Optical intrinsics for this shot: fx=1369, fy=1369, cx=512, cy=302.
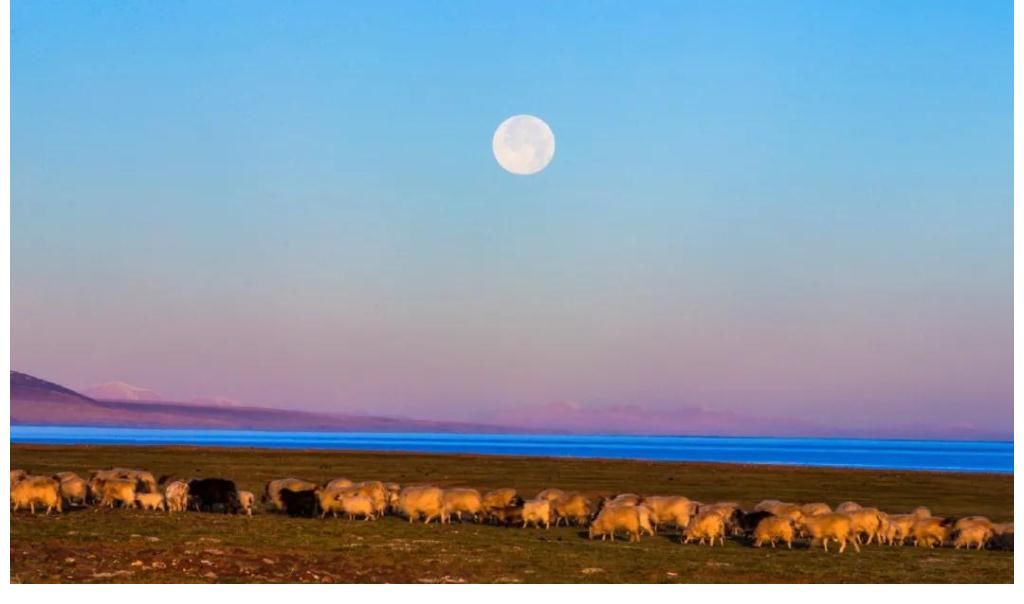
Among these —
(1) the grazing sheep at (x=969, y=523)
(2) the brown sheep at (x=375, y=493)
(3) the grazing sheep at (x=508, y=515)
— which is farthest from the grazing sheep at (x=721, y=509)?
(2) the brown sheep at (x=375, y=493)

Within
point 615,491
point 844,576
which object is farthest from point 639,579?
point 615,491

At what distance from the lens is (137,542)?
24406mm

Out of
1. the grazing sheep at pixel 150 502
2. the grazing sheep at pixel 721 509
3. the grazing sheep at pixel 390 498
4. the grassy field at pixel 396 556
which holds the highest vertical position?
the grazing sheep at pixel 721 509

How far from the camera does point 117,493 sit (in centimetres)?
3097

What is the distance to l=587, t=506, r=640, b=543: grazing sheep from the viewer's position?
26984 millimetres

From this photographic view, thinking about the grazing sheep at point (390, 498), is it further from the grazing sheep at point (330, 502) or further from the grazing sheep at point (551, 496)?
the grazing sheep at point (551, 496)

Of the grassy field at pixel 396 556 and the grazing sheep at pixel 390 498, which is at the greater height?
the grazing sheep at pixel 390 498

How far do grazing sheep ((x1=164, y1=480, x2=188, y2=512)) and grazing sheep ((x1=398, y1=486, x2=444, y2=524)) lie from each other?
484 cm

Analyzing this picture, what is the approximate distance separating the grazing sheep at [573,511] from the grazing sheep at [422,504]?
2577mm

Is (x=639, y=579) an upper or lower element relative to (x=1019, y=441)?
lower

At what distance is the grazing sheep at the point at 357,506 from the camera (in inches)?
1166

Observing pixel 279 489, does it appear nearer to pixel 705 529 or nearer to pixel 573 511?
pixel 573 511
